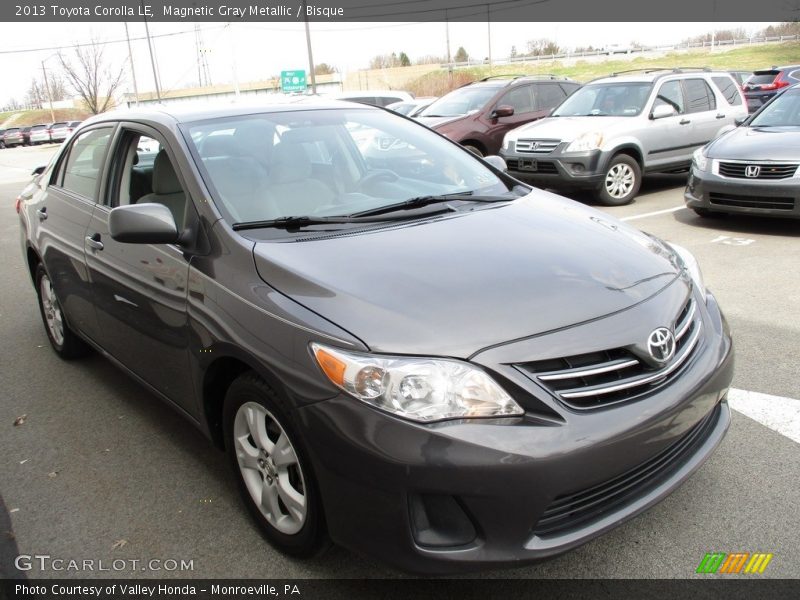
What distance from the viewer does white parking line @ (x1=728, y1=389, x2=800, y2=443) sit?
328cm

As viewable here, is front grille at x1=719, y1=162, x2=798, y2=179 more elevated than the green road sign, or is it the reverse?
the green road sign

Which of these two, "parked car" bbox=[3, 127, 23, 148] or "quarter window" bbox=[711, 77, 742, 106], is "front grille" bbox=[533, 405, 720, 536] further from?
"parked car" bbox=[3, 127, 23, 148]

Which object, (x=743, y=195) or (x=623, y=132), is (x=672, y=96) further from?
(x=743, y=195)

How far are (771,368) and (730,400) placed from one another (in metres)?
0.57

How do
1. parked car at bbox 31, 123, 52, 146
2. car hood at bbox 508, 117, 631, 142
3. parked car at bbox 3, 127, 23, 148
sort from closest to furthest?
car hood at bbox 508, 117, 631, 142 → parked car at bbox 31, 123, 52, 146 → parked car at bbox 3, 127, 23, 148

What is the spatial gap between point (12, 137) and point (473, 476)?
54547mm

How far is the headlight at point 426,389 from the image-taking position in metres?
2.04

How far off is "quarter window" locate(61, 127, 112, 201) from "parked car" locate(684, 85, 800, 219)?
6.14m

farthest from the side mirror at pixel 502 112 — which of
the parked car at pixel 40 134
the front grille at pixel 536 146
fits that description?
the parked car at pixel 40 134

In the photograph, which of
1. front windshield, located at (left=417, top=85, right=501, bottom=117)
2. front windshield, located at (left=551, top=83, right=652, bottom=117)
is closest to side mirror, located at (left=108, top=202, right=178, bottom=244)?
front windshield, located at (left=551, top=83, right=652, bottom=117)

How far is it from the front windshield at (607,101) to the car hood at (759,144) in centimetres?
215

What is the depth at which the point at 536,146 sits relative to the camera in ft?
31.7

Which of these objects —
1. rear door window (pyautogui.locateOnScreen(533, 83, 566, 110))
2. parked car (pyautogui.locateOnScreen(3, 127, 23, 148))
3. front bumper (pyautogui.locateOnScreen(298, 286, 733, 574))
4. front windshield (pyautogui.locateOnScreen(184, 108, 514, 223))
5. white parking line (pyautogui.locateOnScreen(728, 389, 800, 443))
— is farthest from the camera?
parked car (pyautogui.locateOnScreen(3, 127, 23, 148))

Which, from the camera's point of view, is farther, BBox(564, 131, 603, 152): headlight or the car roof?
BBox(564, 131, 603, 152): headlight
